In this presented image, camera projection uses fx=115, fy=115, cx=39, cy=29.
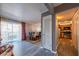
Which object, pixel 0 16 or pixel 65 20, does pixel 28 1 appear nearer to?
pixel 0 16

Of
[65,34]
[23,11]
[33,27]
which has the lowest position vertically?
[65,34]

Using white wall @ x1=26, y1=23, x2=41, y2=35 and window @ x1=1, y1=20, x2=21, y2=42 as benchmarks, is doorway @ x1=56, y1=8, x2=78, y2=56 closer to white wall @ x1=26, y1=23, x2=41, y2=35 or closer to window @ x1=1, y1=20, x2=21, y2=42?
white wall @ x1=26, y1=23, x2=41, y2=35

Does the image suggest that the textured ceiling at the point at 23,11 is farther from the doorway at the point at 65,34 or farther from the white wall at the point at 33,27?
the doorway at the point at 65,34

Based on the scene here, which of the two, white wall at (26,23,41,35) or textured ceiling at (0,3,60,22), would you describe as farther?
white wall at (26,23,41,35)

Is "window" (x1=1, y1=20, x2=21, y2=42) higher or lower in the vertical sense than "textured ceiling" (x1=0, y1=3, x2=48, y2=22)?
lower

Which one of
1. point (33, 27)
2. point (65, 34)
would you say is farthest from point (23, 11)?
point (65, 34)

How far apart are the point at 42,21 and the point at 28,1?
19.4 inches

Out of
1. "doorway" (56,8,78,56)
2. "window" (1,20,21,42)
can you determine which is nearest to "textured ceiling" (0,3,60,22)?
"window" (1,20,21,42)

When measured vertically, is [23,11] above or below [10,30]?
above

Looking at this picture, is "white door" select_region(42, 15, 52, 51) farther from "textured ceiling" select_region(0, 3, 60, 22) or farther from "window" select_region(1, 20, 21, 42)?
"window" select_region(1, 20, 21, 42)

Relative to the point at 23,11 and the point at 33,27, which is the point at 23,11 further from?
the point at 33,27

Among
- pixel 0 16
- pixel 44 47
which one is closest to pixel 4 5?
pixel 0 16

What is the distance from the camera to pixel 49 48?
7.82 feet

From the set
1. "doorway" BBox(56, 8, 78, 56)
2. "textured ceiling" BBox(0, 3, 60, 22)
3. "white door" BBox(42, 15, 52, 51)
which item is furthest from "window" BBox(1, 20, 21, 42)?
"doorway" BBox(56, 8, 78, 56)
